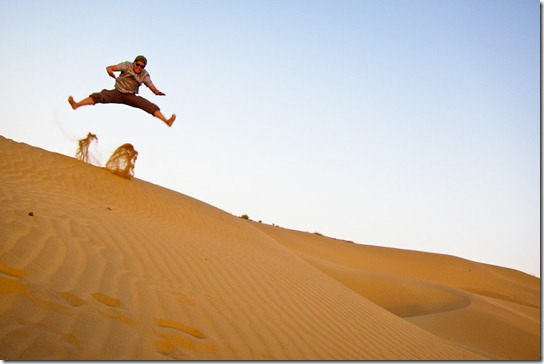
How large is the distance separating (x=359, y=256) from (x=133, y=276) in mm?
21821

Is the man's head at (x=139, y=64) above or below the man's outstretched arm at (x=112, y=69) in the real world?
above

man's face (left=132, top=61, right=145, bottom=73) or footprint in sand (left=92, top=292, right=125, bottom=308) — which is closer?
footprint in sand (left=92, top=292, right=125, bottom=308)

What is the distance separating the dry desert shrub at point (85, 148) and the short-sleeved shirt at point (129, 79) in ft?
11.7

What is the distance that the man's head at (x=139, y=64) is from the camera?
771 cm

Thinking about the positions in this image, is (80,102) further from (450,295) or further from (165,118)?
(450,295)

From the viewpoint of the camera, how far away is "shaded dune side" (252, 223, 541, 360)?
8.56m

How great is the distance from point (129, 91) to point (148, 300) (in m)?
5.83

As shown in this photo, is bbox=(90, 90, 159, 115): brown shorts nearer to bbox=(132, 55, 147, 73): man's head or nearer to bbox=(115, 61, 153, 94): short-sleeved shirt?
bbox=(115, 61, 153, 94): short-sleeved shirt

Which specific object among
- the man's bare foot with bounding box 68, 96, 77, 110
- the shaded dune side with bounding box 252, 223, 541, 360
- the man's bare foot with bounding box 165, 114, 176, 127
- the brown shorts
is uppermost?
Answer: the brown shorts

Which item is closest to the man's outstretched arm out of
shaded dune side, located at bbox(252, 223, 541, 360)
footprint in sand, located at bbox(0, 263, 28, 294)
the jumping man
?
the jumping man

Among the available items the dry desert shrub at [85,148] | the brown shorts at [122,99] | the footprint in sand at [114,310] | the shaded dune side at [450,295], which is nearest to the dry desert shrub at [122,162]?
the dry desert shrub at [85,148]

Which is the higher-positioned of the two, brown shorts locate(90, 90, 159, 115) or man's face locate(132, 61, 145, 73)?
man's face locate(132, 61, 145, 73)

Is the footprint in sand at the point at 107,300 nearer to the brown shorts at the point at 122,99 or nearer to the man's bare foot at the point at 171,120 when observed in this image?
the man's bare foot at the point at 171,120

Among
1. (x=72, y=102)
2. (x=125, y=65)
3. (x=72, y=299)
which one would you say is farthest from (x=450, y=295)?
(x=72, y=299)
